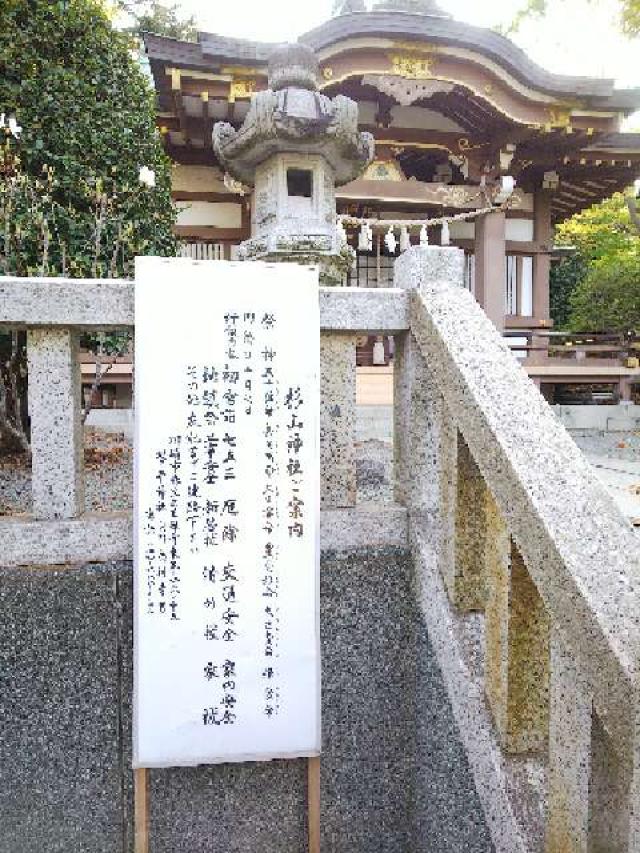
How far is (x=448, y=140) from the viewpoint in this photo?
12.0m

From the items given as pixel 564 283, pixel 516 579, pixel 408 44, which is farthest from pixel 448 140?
pixel 516 579

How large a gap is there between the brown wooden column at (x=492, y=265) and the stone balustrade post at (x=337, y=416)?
10809 mm

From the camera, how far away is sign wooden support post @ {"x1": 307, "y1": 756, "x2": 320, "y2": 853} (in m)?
2.01

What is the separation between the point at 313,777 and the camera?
202 centimetres

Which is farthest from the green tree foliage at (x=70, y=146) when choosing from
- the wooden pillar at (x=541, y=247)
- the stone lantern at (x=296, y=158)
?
the wooden pillar at (x=541, y=247)

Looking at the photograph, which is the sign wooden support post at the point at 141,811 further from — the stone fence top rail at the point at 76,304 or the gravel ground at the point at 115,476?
the stone fence top rail at the point at 76,304

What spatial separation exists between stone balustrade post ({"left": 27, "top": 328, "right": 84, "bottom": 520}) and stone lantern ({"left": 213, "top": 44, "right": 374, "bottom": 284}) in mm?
5499

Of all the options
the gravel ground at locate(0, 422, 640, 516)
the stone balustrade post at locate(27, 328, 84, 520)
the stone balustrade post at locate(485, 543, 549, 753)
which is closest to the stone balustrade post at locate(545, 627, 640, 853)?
the stone balustrade post at locate(485, 543, 549, 753)

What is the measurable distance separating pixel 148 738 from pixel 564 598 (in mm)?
1345

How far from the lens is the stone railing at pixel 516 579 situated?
1.21 metres

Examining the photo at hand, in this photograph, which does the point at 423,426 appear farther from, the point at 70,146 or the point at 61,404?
the point at 70,146

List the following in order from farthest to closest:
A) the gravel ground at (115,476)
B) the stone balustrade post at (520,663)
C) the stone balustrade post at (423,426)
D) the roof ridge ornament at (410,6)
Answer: the roof ridge ornament at (410,6)
the gravel ground at (115,476)
the stone balustrade post at (423,426)
the stone balustrade post at (520,663)

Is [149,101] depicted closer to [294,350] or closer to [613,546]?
[294,350]

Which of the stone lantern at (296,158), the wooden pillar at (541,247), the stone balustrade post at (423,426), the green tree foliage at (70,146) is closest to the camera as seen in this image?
the stone balustrade post at (423,426)
